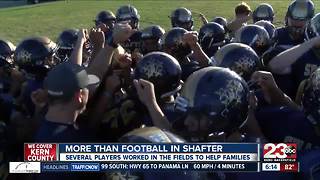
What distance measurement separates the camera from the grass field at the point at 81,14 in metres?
25.0

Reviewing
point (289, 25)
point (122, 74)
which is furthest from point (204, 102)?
point (289, 25)

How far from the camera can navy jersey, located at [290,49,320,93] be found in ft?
17.8

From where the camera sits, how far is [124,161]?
3582 millimetres

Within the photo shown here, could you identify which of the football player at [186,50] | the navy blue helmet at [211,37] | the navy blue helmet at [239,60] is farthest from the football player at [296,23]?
the navy blue helmet at [239,60]

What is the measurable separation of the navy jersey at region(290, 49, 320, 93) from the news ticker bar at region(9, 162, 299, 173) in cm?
198

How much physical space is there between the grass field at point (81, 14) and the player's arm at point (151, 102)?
1848cm

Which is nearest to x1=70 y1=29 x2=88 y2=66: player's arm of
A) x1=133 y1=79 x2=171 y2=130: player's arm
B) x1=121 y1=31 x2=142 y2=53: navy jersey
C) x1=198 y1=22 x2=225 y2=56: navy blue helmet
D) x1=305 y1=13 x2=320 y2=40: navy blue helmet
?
x1=133 y1=79 x2=171 y2=130: player's arm

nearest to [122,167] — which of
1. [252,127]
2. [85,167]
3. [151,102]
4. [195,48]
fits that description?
[85,167]

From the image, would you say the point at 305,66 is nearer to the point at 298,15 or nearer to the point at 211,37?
the point at 298,15

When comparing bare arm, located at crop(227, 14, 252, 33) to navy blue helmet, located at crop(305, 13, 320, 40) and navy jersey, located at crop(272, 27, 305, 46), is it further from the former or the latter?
navy blue helmet, located at crop(305, 13, 320, 40)

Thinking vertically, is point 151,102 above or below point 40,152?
above

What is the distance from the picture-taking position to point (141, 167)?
3383 mm

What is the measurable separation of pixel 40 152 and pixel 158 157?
0.95m

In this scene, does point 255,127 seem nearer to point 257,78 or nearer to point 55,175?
point 257,78
